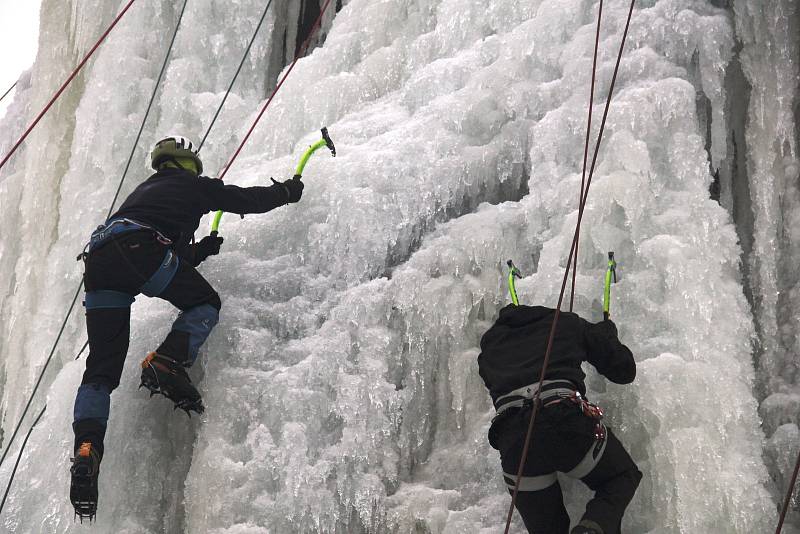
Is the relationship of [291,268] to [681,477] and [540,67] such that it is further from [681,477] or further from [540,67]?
[681,477]

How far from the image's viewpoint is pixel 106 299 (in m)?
3.67

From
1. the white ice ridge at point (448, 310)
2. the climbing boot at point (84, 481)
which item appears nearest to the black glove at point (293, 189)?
the white ice ridge at point (448, 310)

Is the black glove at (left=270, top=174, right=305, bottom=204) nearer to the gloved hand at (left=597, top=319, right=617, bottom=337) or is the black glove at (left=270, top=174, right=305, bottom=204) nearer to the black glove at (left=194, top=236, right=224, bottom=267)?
the black glove at (left=194, top=236, right=224, bottom=267)

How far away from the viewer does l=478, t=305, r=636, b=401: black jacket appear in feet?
10.3

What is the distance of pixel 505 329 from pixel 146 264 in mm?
1468

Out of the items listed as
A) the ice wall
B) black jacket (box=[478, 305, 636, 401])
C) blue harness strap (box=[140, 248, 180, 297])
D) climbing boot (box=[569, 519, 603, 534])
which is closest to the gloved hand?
black jacket (box=[478, 305, 636, 401])

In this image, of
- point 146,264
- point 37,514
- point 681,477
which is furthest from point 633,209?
point 37,514

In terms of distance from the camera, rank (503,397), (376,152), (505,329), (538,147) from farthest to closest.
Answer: (376,152)
(538,147)
(505,329)
(503,397)

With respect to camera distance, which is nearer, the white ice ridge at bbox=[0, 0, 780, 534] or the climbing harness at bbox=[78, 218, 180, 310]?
the white ice ridge at bbox=[0, 0, 780, 534]

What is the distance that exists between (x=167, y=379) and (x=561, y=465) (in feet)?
5.20

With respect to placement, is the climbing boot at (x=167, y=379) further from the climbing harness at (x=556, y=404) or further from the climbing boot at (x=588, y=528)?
the climbing boot at (x=588, y=528)

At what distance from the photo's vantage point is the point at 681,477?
3.27m

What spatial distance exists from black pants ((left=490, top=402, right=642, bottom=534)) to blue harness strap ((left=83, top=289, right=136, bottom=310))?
62.8 inches

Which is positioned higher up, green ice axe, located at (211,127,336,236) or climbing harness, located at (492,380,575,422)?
green ice axe, located at (211,127,336,236)
